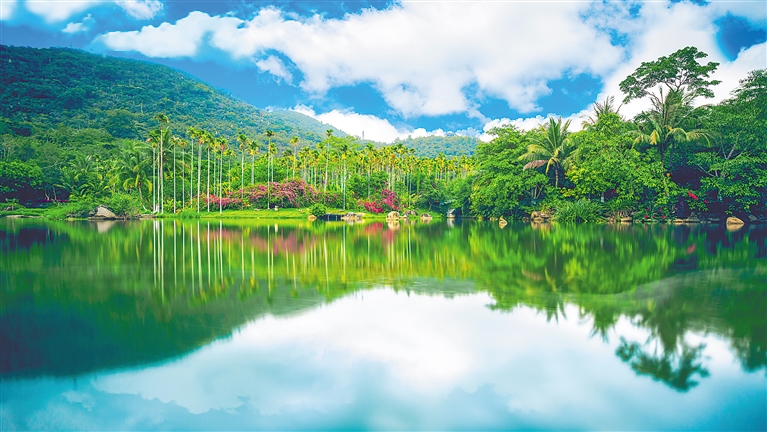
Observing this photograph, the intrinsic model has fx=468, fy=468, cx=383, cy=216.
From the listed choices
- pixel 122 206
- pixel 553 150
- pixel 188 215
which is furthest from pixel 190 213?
pixel 553 150

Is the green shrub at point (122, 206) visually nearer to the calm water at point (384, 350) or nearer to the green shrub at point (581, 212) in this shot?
the calm water at point (384, 350)

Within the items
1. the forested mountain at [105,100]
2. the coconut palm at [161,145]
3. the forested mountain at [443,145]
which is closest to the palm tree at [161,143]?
the coconut palm at [161,145]

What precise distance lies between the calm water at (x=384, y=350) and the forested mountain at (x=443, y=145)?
504ft

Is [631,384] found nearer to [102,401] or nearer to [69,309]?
[102,401]

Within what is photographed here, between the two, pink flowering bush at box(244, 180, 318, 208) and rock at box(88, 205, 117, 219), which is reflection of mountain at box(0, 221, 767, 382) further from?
pink flowering bush at box(244, 180, 318, 208)

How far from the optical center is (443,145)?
180m

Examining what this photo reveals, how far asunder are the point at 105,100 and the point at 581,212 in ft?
388

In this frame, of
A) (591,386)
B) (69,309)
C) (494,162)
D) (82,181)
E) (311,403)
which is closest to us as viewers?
(311,403)

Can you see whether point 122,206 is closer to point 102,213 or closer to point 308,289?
point 102,213

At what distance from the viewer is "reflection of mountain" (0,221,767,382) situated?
5.76m

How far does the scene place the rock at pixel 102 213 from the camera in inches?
1880

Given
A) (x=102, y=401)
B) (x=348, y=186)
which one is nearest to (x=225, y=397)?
(x=102, y=401)

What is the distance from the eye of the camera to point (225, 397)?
14.3ft

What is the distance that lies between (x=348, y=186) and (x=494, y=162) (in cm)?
2402
